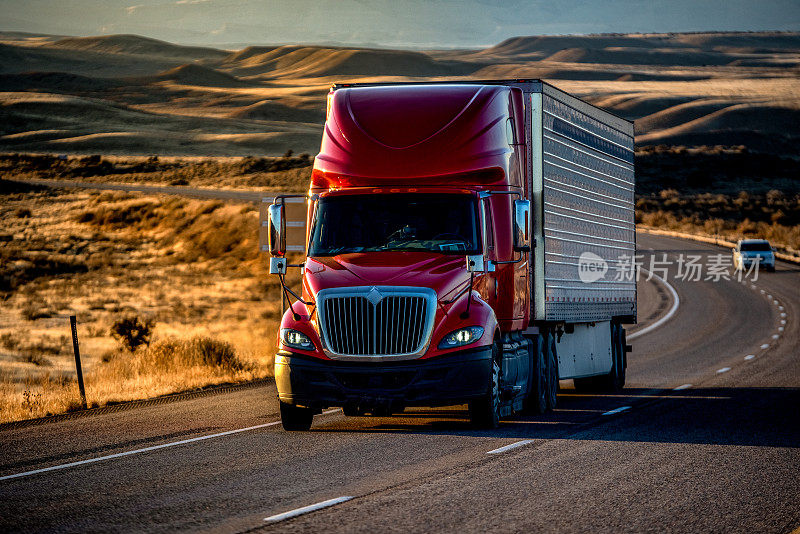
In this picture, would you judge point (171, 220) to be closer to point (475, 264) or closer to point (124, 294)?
point (124, 294)

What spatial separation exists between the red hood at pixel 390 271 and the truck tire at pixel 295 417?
1.46 metres

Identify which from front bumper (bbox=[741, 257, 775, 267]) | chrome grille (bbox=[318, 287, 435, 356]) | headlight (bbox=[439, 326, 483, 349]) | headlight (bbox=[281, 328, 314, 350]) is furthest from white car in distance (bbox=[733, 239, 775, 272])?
headlight (bbox=[281, 328, 314, 350])

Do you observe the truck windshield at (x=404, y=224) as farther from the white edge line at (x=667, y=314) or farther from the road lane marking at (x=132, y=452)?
the white edge line at (x=667, y=314)

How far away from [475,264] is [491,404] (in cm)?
151

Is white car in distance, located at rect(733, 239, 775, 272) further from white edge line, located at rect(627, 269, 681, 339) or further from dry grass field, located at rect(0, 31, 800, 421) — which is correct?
dry grass field, located at rect(0, 31, 800, 421)

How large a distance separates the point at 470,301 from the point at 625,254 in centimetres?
775

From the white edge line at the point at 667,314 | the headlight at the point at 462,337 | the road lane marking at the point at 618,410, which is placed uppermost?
the headlight at the point at 462,337

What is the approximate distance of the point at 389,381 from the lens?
40.9ft

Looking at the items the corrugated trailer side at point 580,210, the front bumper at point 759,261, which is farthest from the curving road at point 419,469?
the front bumper at point 759,261

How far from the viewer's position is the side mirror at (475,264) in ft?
42.7

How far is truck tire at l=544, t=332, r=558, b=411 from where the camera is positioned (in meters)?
15.6

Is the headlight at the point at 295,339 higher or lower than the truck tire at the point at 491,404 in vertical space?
higher

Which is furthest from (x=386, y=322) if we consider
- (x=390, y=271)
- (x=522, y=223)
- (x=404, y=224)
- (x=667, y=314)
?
(x=667, y=314)

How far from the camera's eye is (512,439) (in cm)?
1262
